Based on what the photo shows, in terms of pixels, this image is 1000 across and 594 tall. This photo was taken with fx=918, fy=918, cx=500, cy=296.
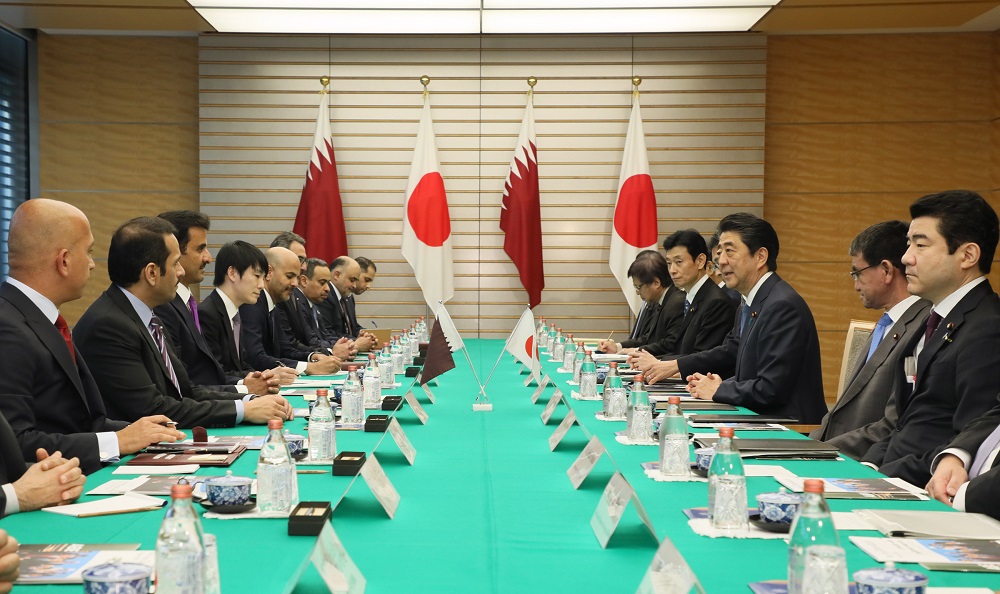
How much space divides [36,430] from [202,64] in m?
6.97

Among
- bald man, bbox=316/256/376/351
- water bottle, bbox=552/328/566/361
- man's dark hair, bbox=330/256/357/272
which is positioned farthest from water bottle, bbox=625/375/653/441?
man's dark hair, bbox=330/256/357/272

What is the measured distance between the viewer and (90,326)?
3111mm

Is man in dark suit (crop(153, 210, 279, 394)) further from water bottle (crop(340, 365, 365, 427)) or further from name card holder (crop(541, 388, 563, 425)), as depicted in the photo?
name card holder (crop(541, 388, 563, 425))

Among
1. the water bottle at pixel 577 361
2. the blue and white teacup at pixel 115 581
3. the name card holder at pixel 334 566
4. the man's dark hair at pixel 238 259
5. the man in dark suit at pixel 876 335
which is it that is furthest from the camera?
the man's dark hair at pixel 238 259

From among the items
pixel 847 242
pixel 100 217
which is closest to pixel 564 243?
pixel 847 242

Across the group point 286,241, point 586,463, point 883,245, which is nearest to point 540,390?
point 883,245

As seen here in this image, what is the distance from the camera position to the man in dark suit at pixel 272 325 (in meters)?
5.75

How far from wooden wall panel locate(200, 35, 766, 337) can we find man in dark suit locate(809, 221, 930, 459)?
5197 mm

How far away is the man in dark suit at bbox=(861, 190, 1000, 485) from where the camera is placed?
2775 millimetres

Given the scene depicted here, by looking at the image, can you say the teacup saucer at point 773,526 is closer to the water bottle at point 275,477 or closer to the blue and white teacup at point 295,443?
Result: the water bottle at point 275,477

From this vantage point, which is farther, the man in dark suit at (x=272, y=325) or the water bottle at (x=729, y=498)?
the man in dark suit at (x=272, y=325)

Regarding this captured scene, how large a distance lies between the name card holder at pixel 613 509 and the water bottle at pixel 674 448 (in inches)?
16.4

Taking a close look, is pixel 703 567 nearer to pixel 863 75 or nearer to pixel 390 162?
pixel 390 162

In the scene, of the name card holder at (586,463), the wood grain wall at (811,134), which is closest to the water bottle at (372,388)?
the name card holder at (586,463)
